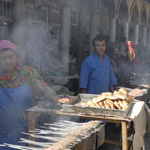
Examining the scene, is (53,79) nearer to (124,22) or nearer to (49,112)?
(49,112)

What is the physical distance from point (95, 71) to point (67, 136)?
82.7 inches

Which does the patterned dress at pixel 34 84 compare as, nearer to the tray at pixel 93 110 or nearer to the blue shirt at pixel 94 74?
the tray at pixel 93 110

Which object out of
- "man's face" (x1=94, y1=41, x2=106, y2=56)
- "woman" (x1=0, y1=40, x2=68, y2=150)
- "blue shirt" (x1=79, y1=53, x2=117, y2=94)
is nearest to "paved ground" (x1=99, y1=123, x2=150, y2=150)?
"blue shirt" (x1=79, y1=53, x2=117, y2=94)

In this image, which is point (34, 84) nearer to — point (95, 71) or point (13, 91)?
point (13, 91)

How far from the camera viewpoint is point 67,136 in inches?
81.5

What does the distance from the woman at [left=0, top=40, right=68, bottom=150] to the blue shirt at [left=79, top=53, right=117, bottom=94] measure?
121 cm

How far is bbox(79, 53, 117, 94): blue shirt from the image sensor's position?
4.06m

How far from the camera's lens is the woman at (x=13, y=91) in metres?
2.71

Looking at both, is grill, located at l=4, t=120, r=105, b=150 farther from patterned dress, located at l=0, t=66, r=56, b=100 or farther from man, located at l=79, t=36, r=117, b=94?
man, located at l=79, t=36, r=117, b=94

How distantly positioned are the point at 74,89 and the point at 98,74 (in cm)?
276

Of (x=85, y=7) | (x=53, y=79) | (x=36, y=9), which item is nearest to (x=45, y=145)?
(x=53, y=79)

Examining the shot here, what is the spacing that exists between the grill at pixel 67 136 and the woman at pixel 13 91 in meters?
0.51

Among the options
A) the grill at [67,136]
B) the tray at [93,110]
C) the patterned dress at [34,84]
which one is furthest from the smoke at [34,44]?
the grill at [67,136]

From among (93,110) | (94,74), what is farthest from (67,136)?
(94,74)
